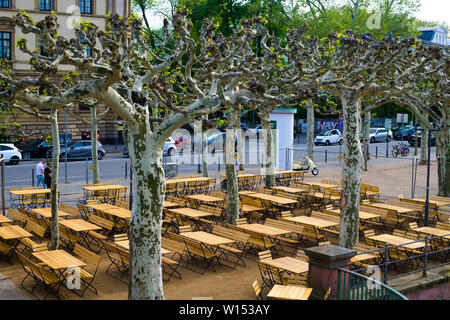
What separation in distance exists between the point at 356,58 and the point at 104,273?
Result: 32.9 feet

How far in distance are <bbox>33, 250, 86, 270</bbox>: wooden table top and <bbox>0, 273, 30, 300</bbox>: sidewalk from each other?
32.9 inches

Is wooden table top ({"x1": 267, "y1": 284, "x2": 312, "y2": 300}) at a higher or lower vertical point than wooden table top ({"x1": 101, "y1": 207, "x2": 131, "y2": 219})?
lower

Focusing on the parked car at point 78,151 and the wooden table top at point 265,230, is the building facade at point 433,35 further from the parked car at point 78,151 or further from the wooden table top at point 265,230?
the wooden table top at point 265,230

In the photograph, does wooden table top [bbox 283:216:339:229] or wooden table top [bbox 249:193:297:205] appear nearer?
wooden table top [bbox 283:216:339:229]

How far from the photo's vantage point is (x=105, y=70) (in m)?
8.91

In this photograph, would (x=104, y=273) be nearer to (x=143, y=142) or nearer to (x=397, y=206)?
(x=143, y=142)

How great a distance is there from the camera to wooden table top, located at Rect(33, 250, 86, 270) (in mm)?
11613

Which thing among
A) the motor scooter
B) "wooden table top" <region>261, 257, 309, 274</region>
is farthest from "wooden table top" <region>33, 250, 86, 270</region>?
the motor scooter

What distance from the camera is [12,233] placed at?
14422mm

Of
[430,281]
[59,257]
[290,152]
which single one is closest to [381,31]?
[290,152]

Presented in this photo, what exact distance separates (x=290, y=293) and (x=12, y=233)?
26.3ft

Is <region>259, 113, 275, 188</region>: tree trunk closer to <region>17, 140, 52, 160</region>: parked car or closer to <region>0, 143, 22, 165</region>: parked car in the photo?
<region>0, 143, 22, 165</region>: parked car

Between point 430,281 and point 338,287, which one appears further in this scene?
point 430,281

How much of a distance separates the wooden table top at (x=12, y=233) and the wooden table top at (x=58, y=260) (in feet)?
5.38
